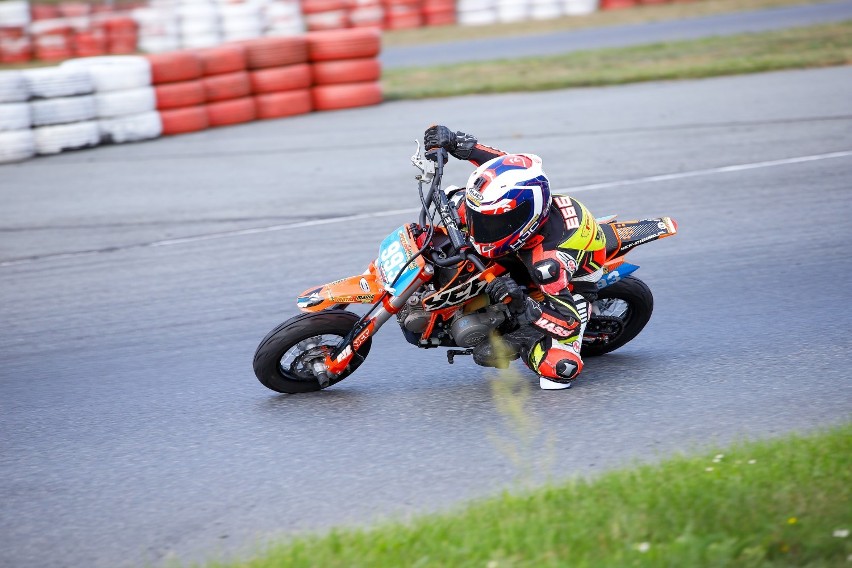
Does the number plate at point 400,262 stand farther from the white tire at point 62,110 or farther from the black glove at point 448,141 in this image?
the white tire at point 62,110

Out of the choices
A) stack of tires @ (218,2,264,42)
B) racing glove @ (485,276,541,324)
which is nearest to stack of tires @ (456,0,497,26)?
stack of tires @ (218,2,264,42)

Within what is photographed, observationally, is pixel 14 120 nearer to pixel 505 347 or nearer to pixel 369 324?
pixel 369 324

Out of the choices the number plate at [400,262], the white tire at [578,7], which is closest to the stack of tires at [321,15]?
the white tire at [578,7]

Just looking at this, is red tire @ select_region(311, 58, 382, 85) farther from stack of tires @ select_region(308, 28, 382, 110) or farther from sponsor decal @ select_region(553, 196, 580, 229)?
sponsor decal @ select_region(553, 196, 580, 229)

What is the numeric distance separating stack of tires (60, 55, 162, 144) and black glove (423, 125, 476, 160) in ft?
30.8

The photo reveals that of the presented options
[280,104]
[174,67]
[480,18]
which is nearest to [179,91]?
[174,67]

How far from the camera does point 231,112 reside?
1527 cm

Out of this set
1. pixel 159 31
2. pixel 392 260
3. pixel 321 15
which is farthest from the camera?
pixel 321 15

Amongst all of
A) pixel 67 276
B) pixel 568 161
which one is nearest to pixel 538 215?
pixel 67 276

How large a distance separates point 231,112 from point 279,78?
3.15 feet

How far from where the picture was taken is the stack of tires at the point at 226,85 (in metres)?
15.0

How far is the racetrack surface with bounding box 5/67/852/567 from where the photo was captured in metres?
4.91

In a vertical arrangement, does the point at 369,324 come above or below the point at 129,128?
below

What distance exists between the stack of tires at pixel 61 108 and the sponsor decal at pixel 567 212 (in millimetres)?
9790
